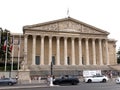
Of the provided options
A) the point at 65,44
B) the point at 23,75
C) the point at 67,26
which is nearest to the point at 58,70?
the point at 65,44

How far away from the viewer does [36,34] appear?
63188 millimetres

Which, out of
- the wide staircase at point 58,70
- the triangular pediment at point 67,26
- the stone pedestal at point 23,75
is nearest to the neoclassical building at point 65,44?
the triangular pediment at point 67,26

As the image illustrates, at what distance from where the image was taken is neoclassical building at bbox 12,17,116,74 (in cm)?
6321

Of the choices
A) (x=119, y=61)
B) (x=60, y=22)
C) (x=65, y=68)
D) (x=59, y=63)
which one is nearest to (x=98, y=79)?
(x=65, y=68)

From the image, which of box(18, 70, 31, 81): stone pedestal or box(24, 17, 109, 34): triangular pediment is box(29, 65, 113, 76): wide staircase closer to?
box(18, 70, 31, 81): stone pedestal

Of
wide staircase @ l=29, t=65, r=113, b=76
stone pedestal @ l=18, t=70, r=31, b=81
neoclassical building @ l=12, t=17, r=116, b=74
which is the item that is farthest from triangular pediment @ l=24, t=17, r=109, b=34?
stone pedestal @ l=18, t=70, r=31, b=81

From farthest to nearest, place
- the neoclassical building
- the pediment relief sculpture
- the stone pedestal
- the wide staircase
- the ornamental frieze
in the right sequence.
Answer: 1. the ornamental frieze
2. the pediment relief sculpture
3. the neoclassical building
4. the wide staircase
5. the stone pedestal

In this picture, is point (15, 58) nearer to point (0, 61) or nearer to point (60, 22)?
point (0, 61)

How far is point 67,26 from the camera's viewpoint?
66.8 metres

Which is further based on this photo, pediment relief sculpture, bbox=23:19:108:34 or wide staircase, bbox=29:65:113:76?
pediment relief sculpture, bbox=23:19:108:34

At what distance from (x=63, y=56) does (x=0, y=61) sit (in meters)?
18.5

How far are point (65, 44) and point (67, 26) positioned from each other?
224 inches

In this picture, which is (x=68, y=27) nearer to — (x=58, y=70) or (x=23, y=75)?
(x=58, y=70)

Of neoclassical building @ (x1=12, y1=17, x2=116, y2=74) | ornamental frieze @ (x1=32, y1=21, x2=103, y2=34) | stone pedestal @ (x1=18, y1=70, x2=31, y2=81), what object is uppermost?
ornamental frieze @ (x1=32, y1=21, x2=103, y2=34)
